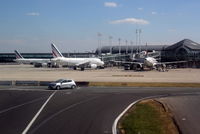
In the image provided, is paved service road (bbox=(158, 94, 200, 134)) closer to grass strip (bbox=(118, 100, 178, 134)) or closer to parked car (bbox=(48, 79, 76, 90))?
grass strip (bbox=(118, 100, 178, 134))

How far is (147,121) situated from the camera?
24.2 meters

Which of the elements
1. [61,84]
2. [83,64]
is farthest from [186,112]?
[83,64]

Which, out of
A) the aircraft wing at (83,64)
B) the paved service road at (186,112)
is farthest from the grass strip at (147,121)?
the aircraft wing at (83,64)

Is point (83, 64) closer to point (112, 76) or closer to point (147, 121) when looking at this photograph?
point (112, 76)

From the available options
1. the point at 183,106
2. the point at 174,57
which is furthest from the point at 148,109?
the point at 174,57

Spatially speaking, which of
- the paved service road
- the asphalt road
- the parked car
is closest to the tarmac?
the parked car

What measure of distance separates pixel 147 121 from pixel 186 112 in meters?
5.51

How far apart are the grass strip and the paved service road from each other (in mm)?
660

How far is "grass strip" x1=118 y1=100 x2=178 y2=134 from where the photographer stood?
20984mm

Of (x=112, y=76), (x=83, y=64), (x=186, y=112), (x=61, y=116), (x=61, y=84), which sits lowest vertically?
(x=112, y=76)

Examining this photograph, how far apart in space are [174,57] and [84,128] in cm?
13417

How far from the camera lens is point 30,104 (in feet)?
105

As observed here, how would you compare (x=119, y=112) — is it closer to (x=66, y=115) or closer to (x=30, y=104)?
(x=66, y=115)

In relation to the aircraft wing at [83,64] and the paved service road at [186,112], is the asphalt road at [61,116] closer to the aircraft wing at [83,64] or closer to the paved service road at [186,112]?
the paved service road at [186,112]
